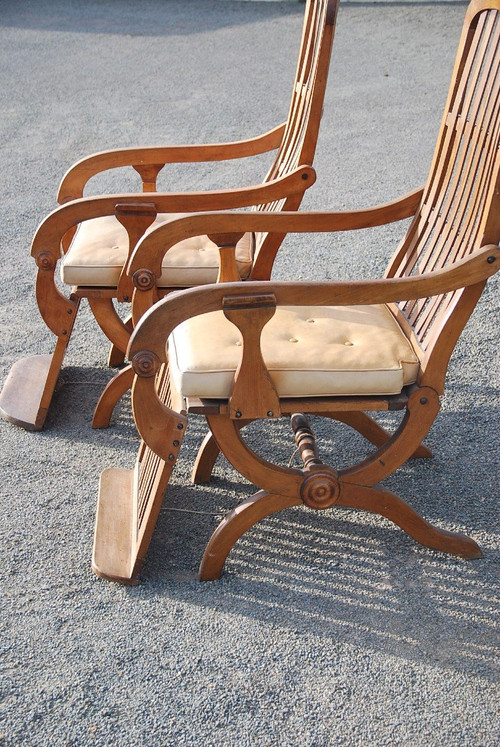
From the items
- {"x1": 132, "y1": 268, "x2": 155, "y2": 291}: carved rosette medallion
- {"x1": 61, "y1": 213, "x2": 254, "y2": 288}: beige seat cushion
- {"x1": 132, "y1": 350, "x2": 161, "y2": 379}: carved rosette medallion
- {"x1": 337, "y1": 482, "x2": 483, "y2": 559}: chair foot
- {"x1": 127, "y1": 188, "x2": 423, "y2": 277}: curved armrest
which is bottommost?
{"x1": 337, "y1": 482, "x2": 483, "y2": 559}: chair foot

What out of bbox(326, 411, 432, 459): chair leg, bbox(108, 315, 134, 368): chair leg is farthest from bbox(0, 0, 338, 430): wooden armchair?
bbox(326, 411, 432, 459): chair leg

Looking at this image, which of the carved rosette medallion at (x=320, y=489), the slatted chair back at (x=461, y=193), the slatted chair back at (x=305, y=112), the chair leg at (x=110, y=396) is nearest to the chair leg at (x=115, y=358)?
the chair leg at (x=110, y=396)

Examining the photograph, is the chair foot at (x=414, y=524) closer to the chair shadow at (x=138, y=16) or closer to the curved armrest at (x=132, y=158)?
the curved armrest at (x=132, y=158)

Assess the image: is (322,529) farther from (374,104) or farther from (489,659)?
(374,104)

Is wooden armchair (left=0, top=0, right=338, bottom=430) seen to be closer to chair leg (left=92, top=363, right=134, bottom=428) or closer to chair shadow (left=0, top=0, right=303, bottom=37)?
chair leg (left=92, top=363, right=134, bottom=428)

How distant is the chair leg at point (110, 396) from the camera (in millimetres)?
2943

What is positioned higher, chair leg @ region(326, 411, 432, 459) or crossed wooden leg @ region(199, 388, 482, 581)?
crossed wooden leg @ region(199, 388, 482, 581)

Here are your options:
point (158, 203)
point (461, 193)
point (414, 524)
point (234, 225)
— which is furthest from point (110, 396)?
point (461, 193)

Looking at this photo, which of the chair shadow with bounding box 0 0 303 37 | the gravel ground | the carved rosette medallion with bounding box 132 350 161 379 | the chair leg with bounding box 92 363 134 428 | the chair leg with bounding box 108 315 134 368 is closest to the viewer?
the gravel ground

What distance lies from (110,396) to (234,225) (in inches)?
33.3

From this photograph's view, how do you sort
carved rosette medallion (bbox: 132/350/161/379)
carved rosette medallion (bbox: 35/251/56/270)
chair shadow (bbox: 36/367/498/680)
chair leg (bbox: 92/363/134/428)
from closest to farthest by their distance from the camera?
carved rosette medallion (bbox: 132/350/161/379) → chair shadow (bbox: 36/367/498/680) → carved rosette medallion (bbox: 35/251/56/270) → chair leg (bbox: 92/363/134/428)

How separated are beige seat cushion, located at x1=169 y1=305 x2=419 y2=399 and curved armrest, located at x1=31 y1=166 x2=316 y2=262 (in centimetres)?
52

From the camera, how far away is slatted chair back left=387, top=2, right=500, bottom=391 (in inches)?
84.8

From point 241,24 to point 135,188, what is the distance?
4.26 m
